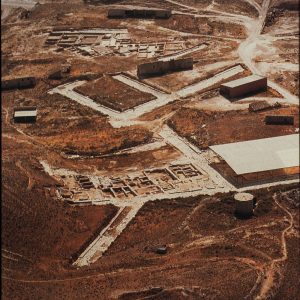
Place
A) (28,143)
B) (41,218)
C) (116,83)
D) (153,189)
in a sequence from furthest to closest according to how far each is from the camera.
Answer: (116,83), (28,143), (153,189), (41,218)

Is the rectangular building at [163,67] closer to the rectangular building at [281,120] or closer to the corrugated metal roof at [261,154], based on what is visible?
the rectangular building at [281,120]

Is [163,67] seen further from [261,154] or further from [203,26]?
[261,154]

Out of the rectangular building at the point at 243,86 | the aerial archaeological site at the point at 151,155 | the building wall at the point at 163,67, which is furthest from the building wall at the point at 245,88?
the building wall at the point at 163,67

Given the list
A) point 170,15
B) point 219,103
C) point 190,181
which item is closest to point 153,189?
point 190,181

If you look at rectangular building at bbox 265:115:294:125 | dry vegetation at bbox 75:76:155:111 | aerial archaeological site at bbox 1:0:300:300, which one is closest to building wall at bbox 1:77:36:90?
aerial archaeological site at bbox 1:0:300:300

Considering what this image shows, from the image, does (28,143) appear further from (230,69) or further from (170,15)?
(170,15)

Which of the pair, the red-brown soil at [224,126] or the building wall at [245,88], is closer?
the red-brown soil at [224,126]

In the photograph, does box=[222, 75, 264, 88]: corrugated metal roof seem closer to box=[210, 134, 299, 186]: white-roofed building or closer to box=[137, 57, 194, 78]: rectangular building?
box=[137, 57, 194, 78]: rectangular building
